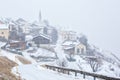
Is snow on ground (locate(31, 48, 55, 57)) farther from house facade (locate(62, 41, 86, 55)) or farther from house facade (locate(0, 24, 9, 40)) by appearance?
house facade (locate(0, 24, 9, 40))

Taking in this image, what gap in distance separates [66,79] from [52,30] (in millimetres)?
130477

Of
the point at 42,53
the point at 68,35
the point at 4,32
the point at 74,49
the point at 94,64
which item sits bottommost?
the point at 94,64

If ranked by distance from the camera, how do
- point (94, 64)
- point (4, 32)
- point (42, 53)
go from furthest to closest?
1. point (4, 32)
2. point (42, 53)
3. point (94, 64)

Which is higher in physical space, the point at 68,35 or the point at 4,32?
the point at 4,32

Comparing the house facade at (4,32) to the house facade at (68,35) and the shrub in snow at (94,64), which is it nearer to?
the shrub in snow at (94,64)

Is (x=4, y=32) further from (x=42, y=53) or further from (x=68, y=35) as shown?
(x=68, y=35)

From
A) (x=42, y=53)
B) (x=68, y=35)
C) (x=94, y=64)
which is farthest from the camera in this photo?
(x=68, y=35)

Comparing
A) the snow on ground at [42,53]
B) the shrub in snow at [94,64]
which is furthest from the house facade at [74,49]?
the shrub in snow at [94,64]

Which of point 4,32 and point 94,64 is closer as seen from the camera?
point 94,64

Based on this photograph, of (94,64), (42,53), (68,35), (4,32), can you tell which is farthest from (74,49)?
(68,35)

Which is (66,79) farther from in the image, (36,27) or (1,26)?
(36,27)

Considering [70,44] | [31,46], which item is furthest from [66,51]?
[31,46]

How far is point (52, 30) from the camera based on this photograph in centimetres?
15175

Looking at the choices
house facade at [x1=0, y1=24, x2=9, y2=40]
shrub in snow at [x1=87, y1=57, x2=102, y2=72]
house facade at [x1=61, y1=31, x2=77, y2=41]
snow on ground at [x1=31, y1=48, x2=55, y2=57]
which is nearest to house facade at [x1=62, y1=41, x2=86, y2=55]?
snow on ground at [x1=31, y1=48, x2=55, y2=57]
